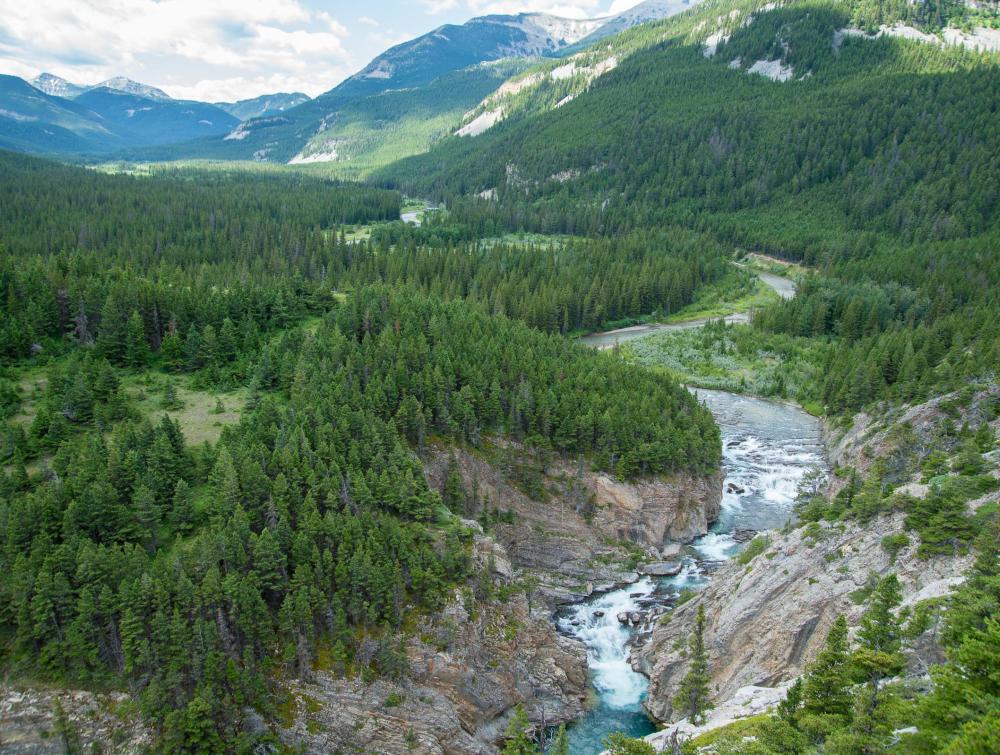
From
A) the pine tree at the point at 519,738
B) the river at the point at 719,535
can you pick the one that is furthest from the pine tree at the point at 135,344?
the pine tree at the point at 519,738

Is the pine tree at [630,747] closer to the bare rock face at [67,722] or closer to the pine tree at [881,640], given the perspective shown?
the pine tree at [881,640]

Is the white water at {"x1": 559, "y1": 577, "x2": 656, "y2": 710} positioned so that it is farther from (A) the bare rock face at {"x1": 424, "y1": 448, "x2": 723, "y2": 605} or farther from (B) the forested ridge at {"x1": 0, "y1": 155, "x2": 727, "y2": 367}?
(B) the forested ridge at {"x1": 0, "y1": 155, "x2": 727, "y2": 367}

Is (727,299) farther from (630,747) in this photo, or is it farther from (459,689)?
(630,747)

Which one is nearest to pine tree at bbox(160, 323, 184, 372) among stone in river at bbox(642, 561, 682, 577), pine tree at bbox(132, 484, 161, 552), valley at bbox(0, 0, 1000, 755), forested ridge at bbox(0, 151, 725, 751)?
valley at bbox(0, 0, 1000, 755)

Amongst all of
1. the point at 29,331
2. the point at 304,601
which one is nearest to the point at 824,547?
the point at 304,601

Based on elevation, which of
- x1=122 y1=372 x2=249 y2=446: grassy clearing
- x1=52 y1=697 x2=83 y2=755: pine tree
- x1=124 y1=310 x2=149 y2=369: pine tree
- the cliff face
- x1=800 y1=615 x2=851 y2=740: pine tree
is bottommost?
the cliff face
